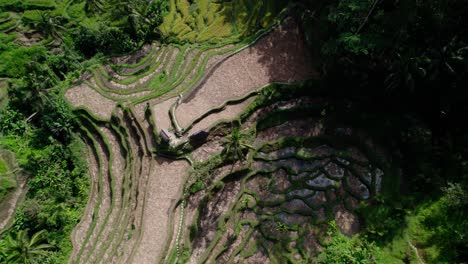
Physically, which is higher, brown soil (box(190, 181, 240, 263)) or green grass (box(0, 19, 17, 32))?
green grass (box(0, 19, 17, 32))

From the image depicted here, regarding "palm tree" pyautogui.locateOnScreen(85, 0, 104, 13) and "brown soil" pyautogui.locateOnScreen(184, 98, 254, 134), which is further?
"palm tree" pyautogui.locateOnScreen(85, 0, 104, 13)

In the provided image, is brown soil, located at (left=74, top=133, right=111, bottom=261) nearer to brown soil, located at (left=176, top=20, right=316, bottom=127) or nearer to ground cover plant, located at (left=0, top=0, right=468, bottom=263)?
ground cover plant, located at (left=0, top=0, right=468, bottom=263)

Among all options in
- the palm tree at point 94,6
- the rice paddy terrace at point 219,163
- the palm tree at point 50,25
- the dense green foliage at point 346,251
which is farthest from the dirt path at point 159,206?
the palm tree at point 94,6

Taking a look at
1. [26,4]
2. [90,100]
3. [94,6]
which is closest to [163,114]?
[90,100]

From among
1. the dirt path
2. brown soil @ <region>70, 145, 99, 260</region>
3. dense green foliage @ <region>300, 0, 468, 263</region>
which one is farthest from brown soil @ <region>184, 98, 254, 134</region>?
brown soil @ <region>70, 145, 99, 260</region>

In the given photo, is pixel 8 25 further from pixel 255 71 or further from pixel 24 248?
pixel 255 71
